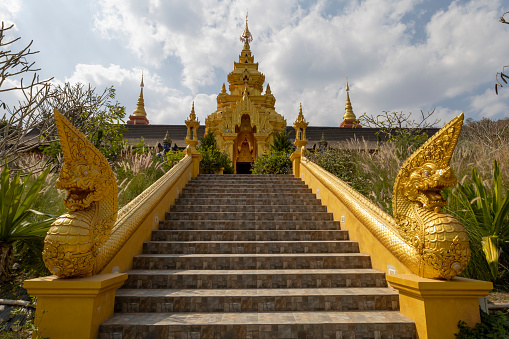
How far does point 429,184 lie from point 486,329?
1.22 meters

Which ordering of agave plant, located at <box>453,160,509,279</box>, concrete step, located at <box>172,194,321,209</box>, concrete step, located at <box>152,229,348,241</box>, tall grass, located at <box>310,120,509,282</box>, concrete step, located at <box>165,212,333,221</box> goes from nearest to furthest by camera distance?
1. agave plant, located at <box>453,160,509,279</box>
2. tall grass, located at <box>310,120,509,282</box>
3. concrete step, located at <box>152,229,348,241</box>
4. concrete step, located at <box>165,212,333,221</box>
5. concrete step, located at <box>172,194,321,209</box>

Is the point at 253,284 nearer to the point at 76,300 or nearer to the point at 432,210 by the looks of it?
the point at 76,300

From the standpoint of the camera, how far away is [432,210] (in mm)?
2551

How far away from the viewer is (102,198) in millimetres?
2682

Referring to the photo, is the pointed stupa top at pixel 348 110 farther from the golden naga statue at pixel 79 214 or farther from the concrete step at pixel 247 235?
the golden naga statue at pixel 79 214

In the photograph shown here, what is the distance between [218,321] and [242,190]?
174 inches

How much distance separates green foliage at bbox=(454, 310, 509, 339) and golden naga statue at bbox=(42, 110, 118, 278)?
3.18m

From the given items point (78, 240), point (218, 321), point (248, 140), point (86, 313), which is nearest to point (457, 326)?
point (218, 321)

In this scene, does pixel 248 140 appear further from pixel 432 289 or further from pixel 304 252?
pixel 432 289

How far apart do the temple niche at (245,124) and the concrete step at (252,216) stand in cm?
1035

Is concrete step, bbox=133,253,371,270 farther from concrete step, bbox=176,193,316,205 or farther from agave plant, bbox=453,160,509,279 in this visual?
concrete step, bbox=176,193,316,205

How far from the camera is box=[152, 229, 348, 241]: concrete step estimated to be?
442 cm

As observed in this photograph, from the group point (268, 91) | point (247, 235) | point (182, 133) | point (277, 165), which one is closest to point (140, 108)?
point (182, 133)

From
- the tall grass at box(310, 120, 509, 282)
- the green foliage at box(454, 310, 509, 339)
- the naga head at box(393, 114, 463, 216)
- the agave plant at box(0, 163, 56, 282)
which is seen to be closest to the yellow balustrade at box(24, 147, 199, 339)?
the agave plant at box(0, 163, 56, 282)
